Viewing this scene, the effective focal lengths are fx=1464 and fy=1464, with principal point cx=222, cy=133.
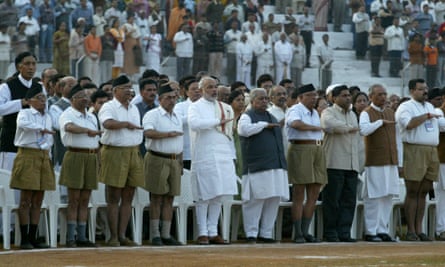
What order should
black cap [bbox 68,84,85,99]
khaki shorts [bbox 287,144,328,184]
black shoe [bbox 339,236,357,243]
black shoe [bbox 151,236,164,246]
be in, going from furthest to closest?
black shoe [bbox 339,236,357,243], khaki shorts [bbox 287,144,328,184], black shoe [bbox 151,236,164,246], black cap [bbox 68,84,85,99]

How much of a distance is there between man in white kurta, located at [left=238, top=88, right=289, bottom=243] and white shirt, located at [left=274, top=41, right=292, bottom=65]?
10.3 metres

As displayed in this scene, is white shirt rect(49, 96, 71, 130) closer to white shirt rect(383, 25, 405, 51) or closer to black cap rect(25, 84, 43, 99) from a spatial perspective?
black cap rect(25, 84, 43, 99)

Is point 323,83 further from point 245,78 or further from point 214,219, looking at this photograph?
point 214,219

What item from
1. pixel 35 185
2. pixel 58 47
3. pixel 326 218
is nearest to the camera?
pixel 35 185

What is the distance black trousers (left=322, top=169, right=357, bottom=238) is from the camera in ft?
66.6

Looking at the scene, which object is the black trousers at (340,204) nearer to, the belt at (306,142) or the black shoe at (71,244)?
the belt at (306,142)

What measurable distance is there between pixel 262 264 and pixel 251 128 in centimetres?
410

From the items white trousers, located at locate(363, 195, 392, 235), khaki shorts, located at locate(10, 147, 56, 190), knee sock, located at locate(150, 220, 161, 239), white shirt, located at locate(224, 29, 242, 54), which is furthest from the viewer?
white shirt, located at locate(224, 29, 242, 54)

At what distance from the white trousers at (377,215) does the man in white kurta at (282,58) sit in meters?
8.80

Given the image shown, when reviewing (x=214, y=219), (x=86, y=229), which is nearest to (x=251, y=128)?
(x=214, y=219)

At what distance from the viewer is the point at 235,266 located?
1526 cm

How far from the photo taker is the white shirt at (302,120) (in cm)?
1966

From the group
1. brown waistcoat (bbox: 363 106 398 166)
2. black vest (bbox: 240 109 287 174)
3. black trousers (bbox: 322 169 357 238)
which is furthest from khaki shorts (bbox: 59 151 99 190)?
brown waistcoat (bbox: 363 106 398 166)

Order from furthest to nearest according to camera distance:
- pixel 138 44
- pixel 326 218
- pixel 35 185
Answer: pixel 138 44, pixel 326 218, pixel 35 185
